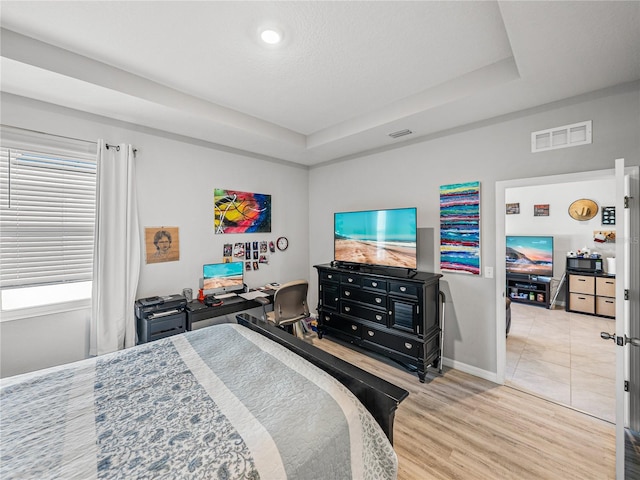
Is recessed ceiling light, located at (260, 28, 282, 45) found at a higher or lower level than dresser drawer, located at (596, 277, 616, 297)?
higher

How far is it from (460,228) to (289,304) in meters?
2.14

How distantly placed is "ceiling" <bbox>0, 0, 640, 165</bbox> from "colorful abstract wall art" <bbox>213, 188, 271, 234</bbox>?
980 millimetres

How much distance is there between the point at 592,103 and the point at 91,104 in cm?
425

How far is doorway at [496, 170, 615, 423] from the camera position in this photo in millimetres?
2582

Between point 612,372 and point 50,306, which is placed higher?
point 50,306

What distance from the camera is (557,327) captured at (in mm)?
4375

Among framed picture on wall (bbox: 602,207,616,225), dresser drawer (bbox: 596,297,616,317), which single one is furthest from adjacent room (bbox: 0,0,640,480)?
framed picture on wall (bbox: 602,207,616,225)

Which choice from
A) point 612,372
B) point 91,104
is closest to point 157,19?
point 91,104

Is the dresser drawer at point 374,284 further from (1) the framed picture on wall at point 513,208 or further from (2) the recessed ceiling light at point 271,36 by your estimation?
(1) the framed picture on wall at point 513,208

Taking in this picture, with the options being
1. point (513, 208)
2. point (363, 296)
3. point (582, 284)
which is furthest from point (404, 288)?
point (513, 208)

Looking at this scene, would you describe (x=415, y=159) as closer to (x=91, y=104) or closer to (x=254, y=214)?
(x=254, y=214)

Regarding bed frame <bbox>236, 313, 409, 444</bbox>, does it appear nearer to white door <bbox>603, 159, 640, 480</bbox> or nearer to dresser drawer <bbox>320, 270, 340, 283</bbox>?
white door <bbox>603, 159, 640, 480</bbox>

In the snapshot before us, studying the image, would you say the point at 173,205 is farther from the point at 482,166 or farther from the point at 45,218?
the point at 482,166

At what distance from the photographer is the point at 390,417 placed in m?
1.38
